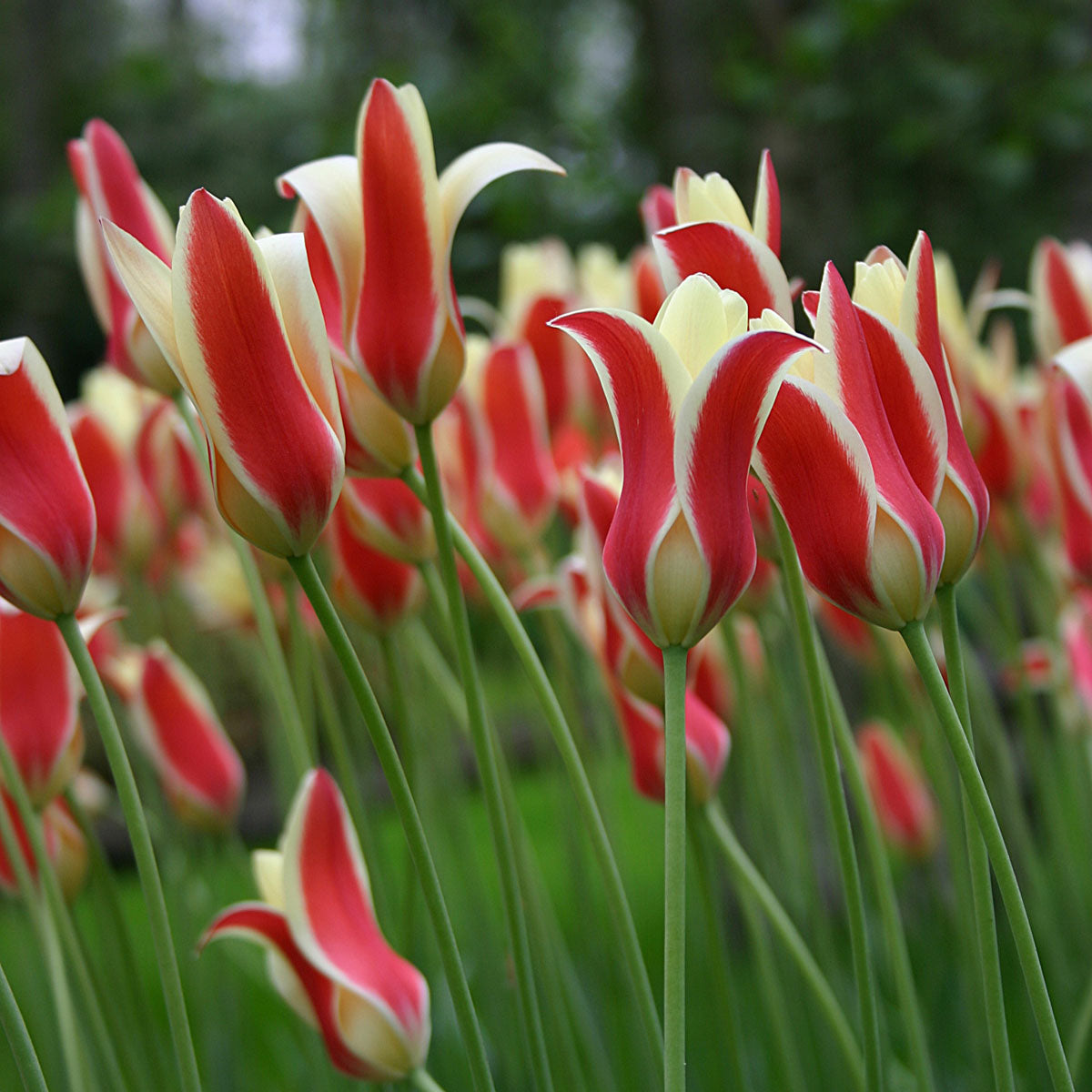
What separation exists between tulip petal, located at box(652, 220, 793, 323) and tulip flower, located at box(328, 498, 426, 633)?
0.30 m

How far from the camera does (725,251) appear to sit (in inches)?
17.5

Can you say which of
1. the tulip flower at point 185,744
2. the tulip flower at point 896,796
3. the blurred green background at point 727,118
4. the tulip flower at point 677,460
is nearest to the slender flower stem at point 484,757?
the tulip flower at point 677,460

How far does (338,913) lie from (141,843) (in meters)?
0.09

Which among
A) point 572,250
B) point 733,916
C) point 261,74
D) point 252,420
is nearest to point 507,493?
point 252,420

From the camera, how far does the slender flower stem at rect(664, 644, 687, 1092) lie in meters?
0.35

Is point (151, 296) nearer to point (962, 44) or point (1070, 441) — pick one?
point (1070, 441)

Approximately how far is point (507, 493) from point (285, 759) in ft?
1.34

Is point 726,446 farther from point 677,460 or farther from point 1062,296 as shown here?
point 1062,296

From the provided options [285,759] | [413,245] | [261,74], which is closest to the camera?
[413,245]

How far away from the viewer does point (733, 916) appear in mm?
1408

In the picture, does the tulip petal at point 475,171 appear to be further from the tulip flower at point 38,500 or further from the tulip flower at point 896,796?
the tulip flower at point 896,796

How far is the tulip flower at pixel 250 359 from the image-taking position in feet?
1.21

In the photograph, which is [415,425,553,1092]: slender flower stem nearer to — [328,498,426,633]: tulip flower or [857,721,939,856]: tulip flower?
[328,498,426,633]: tulip flower

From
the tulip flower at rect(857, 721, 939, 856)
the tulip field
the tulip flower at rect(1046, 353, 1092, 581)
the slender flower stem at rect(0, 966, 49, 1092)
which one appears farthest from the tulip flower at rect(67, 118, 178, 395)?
the tulip flower at rect(857, 721, 939, 856)
